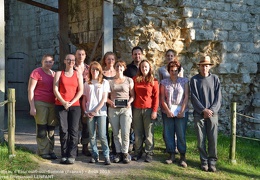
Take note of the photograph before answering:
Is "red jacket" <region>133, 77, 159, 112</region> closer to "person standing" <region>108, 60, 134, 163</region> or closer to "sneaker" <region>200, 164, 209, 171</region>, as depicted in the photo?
"person standing" <region>108, 60, 134, 163</region>

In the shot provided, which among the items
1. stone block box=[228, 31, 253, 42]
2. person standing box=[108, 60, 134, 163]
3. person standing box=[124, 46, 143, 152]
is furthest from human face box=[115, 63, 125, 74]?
stone block box=[228, 31, 253, 42]

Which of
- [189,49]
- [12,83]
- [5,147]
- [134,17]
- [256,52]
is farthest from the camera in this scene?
[12,83]

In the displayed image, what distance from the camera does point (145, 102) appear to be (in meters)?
5.93

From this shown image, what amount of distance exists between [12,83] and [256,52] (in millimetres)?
9219

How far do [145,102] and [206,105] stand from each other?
1.04m

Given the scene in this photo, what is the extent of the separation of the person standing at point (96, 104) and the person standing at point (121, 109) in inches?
5.9

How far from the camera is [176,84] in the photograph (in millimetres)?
6004

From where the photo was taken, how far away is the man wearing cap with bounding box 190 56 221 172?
589cm

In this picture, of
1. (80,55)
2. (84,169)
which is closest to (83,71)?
(80,55)

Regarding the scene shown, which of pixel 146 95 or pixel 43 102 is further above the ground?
pixel 146 95

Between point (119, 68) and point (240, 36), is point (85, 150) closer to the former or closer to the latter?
point (119, 68)

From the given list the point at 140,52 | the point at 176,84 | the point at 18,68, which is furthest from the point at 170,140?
the point at 18,68

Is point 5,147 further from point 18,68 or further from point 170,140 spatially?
point 18,68

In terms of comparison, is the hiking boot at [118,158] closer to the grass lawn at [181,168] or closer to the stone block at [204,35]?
the grass lawn at [181,168]
